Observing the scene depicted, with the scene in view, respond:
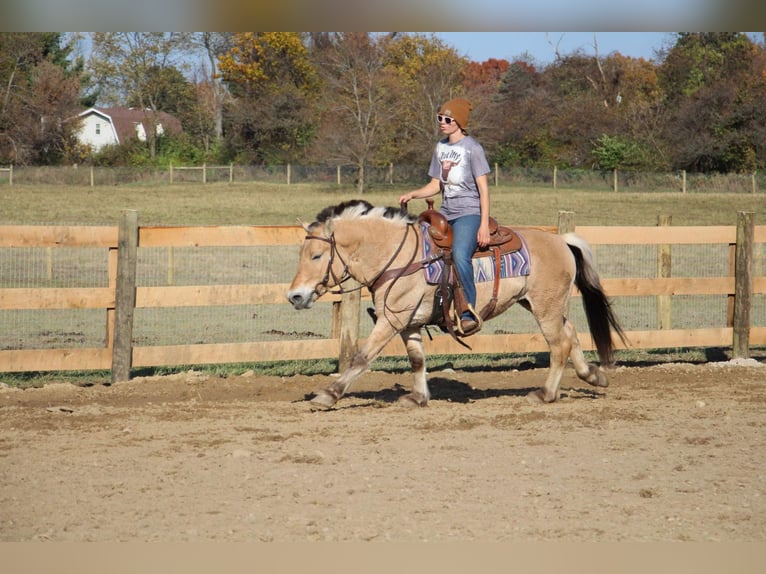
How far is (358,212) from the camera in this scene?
8.30 m

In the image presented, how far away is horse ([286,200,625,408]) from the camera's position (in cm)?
799

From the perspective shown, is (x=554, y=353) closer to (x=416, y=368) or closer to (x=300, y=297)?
(x=416, y=368)

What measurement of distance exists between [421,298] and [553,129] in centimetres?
4980

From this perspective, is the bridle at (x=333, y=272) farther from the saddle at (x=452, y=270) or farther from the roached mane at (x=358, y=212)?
the saddle at (x=452, y=270)

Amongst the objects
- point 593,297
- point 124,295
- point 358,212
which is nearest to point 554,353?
point 593,297

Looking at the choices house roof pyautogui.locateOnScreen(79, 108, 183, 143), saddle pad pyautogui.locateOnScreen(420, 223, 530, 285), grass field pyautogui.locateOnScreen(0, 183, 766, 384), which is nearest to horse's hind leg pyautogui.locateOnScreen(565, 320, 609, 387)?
saddle pad pyautogui.locateOnScreen(420, 223, 530, 285)

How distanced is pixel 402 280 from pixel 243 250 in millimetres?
15704

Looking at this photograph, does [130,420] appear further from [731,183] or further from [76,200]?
[731,183]

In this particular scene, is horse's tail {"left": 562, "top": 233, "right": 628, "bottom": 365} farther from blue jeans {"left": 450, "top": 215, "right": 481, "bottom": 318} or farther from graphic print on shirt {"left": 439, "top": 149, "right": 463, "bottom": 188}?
graphic print on shirt {"left": 439, "top": 149, "right": 463, "bottom": 188}

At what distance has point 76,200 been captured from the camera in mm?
39062

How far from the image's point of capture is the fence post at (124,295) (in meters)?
9.55

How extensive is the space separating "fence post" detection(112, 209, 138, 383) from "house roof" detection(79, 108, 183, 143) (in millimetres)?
47503

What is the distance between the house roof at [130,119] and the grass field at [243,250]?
11893 mm

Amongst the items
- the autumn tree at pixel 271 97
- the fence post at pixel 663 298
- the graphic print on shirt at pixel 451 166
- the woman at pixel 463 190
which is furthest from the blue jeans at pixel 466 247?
the autumn tree at pixel 271 97
